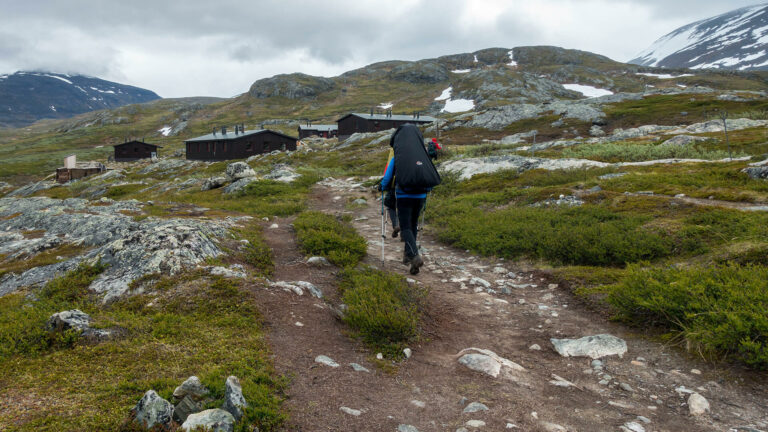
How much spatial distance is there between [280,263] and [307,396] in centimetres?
494

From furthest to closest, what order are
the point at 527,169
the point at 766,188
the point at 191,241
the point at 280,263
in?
the point at 527,169
the point at 766,188
the point at 280,263
the point at 191,241

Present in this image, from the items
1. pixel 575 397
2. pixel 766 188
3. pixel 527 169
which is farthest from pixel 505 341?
pixel 527 169

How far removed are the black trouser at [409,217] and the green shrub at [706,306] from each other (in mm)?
3947

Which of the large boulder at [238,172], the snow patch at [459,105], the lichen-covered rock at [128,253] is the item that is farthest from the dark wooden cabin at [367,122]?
the lichen-covered rock at [128,253]

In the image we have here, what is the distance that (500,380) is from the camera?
4340mm

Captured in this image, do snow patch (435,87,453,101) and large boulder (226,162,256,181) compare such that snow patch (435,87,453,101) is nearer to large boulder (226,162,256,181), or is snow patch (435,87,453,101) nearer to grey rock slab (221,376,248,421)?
large boulder (226,162,256,181)

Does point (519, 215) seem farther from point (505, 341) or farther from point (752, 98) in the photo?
point (752, 98)

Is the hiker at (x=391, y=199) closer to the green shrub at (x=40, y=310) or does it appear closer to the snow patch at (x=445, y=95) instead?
the green shrub at (x=40, y=310)

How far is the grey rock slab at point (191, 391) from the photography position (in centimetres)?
328

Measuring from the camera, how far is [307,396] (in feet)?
12.2

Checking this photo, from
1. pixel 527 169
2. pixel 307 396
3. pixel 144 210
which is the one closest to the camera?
pixel 307 396

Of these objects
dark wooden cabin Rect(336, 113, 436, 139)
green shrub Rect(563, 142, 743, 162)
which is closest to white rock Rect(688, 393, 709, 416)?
green shrub Rect(563, 142, 743, 162)

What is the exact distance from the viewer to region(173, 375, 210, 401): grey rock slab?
129 inches

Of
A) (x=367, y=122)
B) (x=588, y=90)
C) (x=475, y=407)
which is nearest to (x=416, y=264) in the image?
(x=475, y=407)
